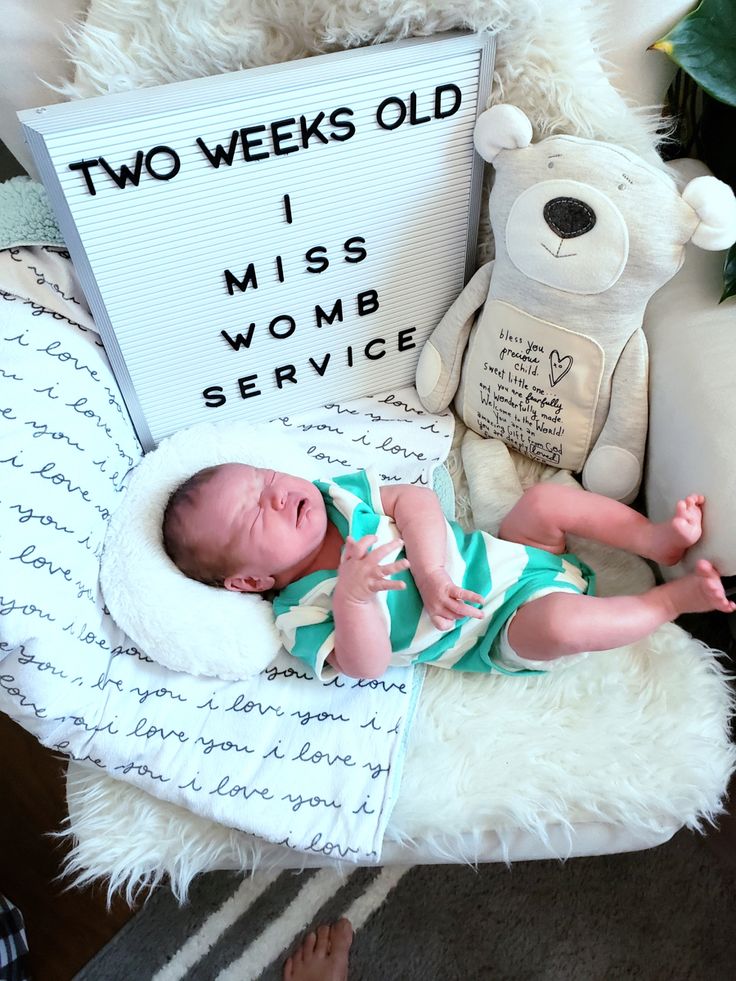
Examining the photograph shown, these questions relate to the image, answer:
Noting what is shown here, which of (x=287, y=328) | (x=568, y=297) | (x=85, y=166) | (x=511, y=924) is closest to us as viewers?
(x=85, y=166)

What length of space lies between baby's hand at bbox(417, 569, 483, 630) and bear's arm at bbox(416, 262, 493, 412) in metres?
0.31

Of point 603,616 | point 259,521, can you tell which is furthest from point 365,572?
point 603,616

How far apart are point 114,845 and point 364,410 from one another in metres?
0.63

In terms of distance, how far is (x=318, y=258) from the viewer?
0.94 m

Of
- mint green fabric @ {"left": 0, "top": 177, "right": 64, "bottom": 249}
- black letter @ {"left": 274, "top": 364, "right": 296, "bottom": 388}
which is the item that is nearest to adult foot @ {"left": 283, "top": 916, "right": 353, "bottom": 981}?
black letter @ {"left": 274, "top": 364, "right": 296, "bottom": 388}

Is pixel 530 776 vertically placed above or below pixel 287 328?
below

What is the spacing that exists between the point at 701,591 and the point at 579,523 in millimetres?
167

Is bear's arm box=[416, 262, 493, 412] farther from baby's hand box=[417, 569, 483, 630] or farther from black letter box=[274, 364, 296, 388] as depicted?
baby's hand box=[417, 569, 483, 630]

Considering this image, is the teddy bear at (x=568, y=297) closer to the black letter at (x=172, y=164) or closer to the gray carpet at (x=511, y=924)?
the black letter at (x=172, y=164)

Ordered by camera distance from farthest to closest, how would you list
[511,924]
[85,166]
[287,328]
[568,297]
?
[511,924] → [287,328] → [568,297] → [85,166]

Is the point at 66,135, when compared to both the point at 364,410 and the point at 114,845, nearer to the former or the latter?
the point at 364,410

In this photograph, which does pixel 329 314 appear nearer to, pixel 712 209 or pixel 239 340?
pixel 239 340

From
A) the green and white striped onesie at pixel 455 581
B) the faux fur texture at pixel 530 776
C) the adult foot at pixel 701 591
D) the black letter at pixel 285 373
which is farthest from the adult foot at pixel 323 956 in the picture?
the black letter at pixel 285 373

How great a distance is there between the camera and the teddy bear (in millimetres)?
802
